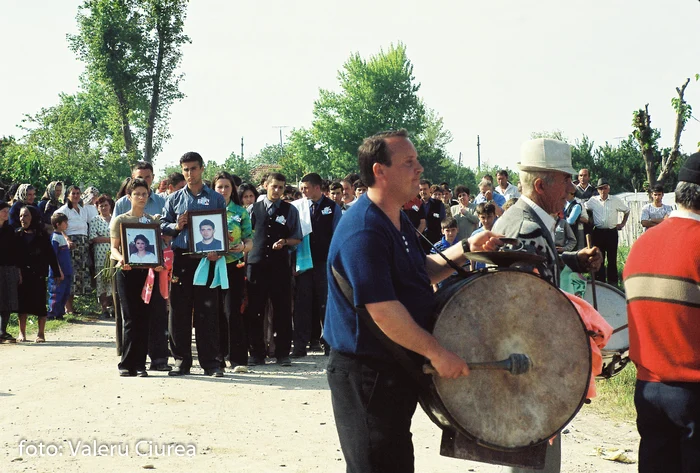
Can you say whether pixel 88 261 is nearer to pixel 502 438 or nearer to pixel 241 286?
pixel 241 286

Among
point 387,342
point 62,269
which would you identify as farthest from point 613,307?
point 62,269

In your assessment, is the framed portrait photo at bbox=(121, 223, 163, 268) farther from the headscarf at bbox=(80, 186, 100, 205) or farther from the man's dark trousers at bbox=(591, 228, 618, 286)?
the man's dark trousers at bbox=(591, 228, 618, 286)

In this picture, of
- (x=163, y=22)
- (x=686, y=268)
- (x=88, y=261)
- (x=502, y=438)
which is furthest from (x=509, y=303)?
(x=163, y=22)

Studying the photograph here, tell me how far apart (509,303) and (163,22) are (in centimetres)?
4920

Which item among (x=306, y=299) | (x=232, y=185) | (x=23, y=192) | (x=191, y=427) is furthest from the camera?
(x=23, y=192)

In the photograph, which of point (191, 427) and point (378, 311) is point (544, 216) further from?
point (191, 427)

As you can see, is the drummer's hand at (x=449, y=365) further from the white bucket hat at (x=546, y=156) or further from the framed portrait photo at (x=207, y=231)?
the framed portrait photo at (x=207, y=231)

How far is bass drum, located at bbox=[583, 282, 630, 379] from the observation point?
521 centimetres

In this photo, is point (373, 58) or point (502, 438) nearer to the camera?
point (502, 438)

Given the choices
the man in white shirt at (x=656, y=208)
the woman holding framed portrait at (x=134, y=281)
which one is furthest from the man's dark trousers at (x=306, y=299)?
the man in white shirt at (x=656, y=208)

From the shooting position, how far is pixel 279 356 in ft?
37.6

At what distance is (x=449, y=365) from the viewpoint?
12.5ft

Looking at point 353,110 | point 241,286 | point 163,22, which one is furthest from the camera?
point 353,110

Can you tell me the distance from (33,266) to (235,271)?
4.79 m
